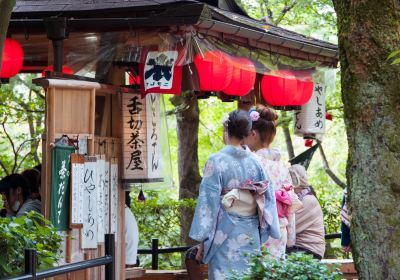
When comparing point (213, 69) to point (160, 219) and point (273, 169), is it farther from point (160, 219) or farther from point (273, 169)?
point (160, 219)

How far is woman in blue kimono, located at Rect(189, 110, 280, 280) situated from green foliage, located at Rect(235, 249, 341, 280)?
1722 mm

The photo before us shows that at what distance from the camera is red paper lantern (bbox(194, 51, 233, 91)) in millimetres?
8727

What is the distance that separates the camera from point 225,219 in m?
7.80

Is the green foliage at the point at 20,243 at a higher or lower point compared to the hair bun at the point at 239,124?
lower

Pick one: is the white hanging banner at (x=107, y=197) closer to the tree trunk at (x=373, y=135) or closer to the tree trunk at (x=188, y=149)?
the tree trunk at (x=373, y=135)

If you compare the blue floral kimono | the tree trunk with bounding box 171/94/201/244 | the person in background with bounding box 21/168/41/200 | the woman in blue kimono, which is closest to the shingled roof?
the woman in blue kimono

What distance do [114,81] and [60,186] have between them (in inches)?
71.8

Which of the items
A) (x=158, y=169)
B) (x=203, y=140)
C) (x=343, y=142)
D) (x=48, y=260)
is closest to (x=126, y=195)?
(x=158, y=169)

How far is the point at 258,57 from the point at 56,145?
311cm

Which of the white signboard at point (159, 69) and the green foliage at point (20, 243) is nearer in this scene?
the green foliage at point (20, 243)

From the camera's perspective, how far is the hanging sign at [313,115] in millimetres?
11641

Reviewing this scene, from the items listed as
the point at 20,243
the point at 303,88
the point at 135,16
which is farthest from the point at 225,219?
the point at 303,88

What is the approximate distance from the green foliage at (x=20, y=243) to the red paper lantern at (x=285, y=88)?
509 cm

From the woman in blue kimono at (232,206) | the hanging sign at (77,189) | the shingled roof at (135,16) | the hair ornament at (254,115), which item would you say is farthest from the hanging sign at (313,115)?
the hanging sign at (77,189)
